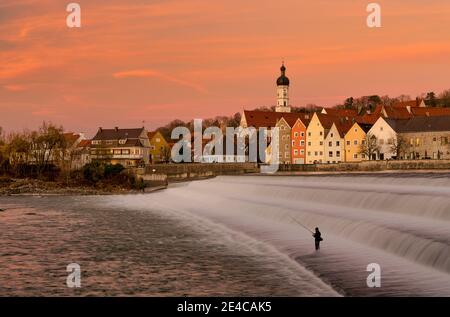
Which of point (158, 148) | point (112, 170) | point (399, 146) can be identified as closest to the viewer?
point (112, 170)

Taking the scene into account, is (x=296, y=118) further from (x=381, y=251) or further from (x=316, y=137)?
(x=381, y=251)

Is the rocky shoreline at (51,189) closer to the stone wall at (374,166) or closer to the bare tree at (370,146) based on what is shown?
the stone wall at (374,166)

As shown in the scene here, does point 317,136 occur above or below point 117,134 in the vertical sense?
below

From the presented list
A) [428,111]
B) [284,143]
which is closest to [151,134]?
[284,143]

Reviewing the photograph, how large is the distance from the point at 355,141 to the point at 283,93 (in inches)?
2742

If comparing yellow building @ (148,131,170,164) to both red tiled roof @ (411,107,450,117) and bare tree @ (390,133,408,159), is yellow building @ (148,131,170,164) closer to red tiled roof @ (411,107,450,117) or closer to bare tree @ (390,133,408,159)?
red tiled roof @ (411,107,450,117)

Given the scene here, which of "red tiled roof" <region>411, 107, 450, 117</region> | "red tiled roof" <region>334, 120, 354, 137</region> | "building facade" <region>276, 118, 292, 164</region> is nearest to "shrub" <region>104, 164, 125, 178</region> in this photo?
"red tiled roof" <region>334, 120, 354, 137</region>

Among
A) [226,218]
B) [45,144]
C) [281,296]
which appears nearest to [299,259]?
[281,296]

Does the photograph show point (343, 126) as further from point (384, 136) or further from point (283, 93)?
point (283, 93)

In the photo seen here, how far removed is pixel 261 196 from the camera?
51.0 m

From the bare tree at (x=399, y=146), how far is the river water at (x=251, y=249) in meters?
67.1

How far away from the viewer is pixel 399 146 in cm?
10956

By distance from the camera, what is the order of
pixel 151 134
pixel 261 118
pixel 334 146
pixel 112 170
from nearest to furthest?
pixel 112 170 < pixel 334 146 < pixel 261 118 < pixel 151 134

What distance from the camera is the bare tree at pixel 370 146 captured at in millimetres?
111375
